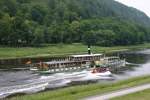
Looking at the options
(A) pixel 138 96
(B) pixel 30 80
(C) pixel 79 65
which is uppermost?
(A) pixel 138 96

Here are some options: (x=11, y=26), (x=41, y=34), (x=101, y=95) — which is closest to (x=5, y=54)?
(x=11, y=26)

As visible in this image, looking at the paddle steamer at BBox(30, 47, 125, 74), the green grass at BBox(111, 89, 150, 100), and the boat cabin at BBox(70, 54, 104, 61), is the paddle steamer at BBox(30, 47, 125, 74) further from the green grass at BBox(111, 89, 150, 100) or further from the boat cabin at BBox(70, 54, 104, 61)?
the green grass at BBox(111, 89, 150, 100)

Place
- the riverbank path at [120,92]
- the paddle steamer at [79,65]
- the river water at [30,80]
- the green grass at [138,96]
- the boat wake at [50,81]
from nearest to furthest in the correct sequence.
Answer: the riverbank path at [120,92] → the green grass at [138,96] → the boat wake at [50,81] → the river water at [30,80] → the paddle steamer at [79,65]

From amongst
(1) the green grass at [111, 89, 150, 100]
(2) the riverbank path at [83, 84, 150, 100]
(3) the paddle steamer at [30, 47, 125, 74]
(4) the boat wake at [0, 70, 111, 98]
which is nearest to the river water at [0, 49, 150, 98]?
(4) the boat wake at [0, 70, 111, 98]

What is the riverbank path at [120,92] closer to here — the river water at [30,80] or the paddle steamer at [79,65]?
the river water at [30,80]

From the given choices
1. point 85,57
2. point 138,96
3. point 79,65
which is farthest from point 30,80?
point 138,96

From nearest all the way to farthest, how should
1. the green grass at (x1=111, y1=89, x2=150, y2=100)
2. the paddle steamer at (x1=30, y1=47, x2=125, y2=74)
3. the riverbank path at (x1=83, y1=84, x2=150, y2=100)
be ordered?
the riverbank path at (x1=83, y1=84, x2=150, y2=100), the green grass at (x1=111, y1=89, x2=150, y2=100), the paddle steamer at (x1=30, y1=47, x2=125, y2=74)

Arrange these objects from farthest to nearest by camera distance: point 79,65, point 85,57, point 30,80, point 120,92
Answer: point 85,57, point 79,65, point 30,80, point 120,92

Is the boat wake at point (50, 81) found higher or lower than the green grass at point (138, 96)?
lower

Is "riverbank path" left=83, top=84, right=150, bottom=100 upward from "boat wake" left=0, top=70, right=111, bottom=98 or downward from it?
upward

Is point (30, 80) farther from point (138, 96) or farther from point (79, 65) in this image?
point (138, 96)

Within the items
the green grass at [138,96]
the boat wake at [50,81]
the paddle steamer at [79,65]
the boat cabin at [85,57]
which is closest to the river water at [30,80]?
the boat wake at [50,81]

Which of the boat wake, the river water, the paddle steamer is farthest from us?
the paddle steamer

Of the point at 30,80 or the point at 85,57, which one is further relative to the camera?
the point at 85,57
